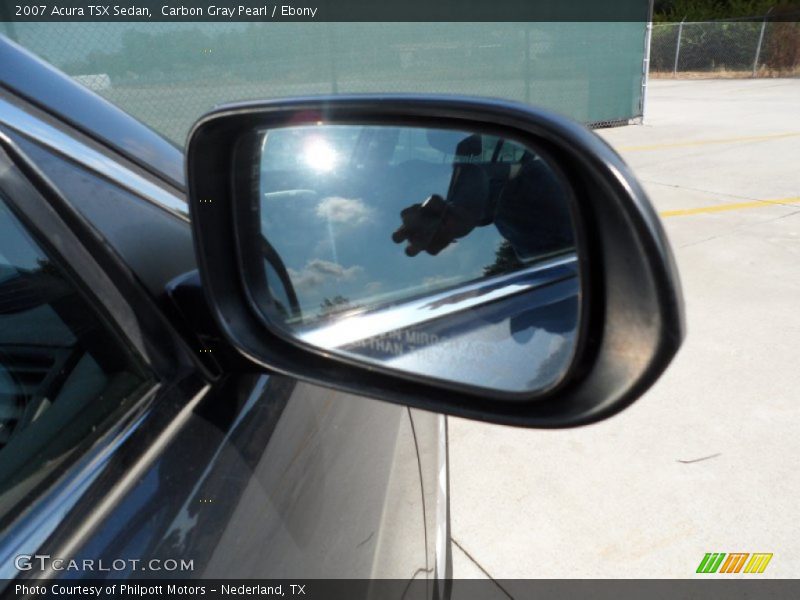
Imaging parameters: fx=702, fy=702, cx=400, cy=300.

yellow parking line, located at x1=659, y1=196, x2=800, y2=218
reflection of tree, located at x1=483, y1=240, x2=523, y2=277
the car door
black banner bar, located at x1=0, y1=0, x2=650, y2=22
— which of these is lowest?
yellow parking line, located at x1=659, y1=196, x2=800, y2=218

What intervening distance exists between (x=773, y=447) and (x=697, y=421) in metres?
0.38

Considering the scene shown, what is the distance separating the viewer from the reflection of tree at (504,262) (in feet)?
3.79

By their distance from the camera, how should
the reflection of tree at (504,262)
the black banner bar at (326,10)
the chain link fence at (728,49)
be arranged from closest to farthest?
the reflection of tree at (504,262) → the black banner bar at (326,10) → the chain link fence at (728,49)

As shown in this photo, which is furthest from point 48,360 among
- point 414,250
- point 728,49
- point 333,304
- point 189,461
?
point 728,49

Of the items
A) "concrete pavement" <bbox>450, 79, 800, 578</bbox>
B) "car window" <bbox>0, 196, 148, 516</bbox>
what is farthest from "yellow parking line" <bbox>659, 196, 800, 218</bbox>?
"car window" <bbox>0, 196, 148, 516</bbox>

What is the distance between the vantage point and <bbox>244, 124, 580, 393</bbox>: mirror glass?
3.42 ft

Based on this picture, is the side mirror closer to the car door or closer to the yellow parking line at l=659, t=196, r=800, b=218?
the car door

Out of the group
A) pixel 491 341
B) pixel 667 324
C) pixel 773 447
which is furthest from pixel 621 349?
pixel 773 447

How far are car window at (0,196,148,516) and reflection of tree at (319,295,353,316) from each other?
308 millimetres

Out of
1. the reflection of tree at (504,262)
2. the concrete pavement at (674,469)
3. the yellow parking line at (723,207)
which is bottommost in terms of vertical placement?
the concrete pavement at (674,469)

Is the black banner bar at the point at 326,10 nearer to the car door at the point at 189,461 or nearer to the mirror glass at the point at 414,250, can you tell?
the car door at the point at 189,461

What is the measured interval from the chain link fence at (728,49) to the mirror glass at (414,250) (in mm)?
31536

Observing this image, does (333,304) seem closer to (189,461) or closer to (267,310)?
(267,310)

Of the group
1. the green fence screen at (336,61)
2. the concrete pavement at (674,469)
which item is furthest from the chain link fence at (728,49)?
the concrete pavement at (674,469)
